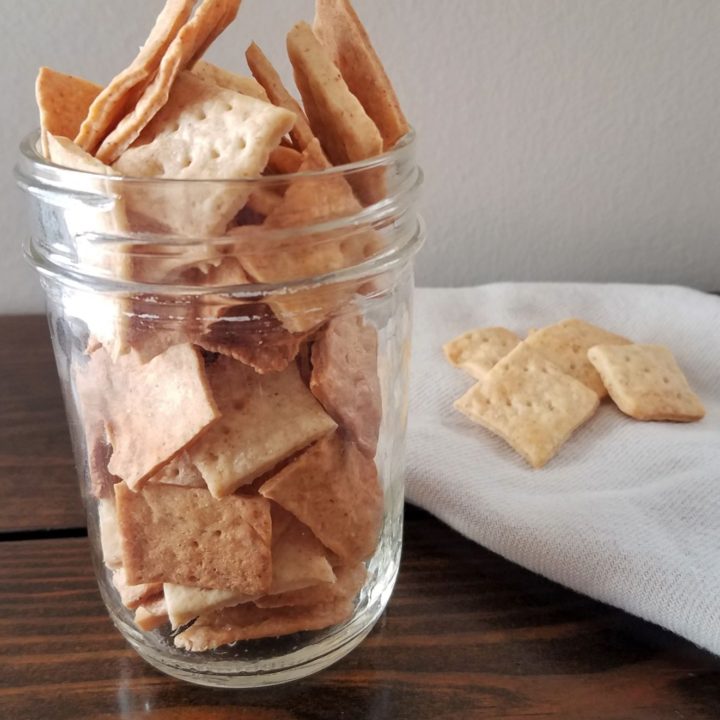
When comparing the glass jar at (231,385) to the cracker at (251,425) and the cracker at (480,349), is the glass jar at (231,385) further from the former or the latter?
the cracker at (480,349)

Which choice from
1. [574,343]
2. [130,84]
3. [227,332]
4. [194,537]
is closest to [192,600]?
[194,537]

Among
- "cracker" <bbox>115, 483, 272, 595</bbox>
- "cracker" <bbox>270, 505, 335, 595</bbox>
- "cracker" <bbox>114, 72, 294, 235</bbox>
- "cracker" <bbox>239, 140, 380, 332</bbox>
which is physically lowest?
"cracker" <bbox>270, 505, 335, 595</bbox>

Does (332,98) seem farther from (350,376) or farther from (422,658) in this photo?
(422,658)

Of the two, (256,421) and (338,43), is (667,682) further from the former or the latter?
(338,43)

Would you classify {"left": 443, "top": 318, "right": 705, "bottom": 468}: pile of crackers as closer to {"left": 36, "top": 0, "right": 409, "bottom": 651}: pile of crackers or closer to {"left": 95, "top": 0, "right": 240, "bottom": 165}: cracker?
{"left": 36, "top": 0, "right": 409, "bottom": 651}: pile of crackers

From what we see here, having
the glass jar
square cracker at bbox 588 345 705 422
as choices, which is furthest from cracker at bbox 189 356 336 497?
square cracker at bbox 588 345 705 422

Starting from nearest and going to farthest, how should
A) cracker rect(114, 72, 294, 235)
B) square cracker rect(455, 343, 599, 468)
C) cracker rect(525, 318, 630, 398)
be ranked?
1. cracker rect(114, 72, 294, 235)
2. square cracker rect(455, 343, 599, 468)
3. cracker rect(525, 318, 630, 398)
